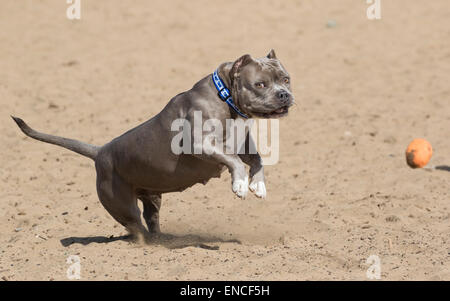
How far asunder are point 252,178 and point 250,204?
184cm

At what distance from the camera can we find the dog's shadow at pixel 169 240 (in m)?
6.44

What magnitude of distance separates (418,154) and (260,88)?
3167 mm

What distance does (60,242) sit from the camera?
669 cm

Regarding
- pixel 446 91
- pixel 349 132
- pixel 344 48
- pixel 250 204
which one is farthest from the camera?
pixel 344 48

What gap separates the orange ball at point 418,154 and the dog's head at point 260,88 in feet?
9.63

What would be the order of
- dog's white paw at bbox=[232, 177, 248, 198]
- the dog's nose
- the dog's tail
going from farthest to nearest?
the dog's tail, the dog's nose, dog's white paw at bbox=[232, 177, 248, 198]

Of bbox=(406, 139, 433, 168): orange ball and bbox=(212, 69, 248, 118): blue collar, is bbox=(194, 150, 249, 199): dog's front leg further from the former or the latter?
bbox=(406, 139, 433, 168): orange ball

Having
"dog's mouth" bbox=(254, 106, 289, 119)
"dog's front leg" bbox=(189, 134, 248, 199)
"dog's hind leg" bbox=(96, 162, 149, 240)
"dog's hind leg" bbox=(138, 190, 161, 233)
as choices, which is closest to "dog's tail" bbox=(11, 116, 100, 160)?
"dog's hind leg" bbox=(96, 162, 149, 240)

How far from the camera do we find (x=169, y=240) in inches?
261

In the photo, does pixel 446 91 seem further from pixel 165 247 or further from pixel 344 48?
pixel 165 247

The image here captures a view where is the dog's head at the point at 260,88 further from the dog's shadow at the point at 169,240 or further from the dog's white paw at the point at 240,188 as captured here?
the dog's shadow at the point at 169,240

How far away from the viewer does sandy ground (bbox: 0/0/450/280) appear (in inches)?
234

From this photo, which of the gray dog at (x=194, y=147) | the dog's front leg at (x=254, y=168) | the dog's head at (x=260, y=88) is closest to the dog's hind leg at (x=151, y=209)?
the gray dog at (x=194, y=147)
